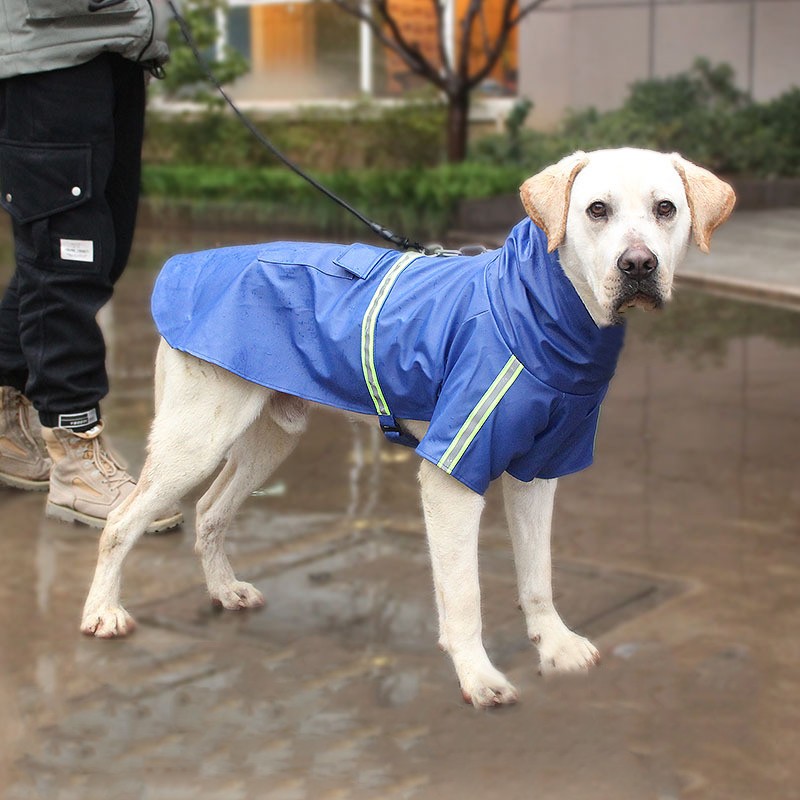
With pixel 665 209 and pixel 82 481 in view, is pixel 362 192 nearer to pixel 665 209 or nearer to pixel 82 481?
pixel 82 481

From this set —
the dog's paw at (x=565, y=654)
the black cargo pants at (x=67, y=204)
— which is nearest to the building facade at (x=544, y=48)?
the black cargo pants at (x=67, y=204)

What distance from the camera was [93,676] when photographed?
131 inches

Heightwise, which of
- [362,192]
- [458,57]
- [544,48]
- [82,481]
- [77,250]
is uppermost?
[544,48]

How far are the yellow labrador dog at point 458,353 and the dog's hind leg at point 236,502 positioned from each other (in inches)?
2.7

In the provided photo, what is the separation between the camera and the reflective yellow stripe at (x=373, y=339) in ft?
10.6

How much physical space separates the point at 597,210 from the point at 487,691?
1212 mm

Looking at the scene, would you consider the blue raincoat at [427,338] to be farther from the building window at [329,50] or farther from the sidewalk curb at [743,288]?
the building window at [329,50]

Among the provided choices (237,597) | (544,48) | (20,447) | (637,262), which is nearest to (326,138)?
(544,48)

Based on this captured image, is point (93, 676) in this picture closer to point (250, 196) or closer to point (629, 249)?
point (629, 249)

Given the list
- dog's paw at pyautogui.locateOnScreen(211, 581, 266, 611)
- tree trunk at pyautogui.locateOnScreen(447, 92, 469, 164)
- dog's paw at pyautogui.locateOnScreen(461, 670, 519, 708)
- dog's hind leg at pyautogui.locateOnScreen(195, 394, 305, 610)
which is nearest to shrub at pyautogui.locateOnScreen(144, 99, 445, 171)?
tree trunk at pyautogui.locateOnScreen(447, 92, 469, 164)

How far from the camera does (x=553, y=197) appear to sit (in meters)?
2.99

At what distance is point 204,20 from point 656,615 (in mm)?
13875

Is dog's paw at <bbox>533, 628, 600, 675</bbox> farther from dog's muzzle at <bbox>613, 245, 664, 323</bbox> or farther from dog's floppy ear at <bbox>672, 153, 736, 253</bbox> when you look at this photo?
dog's floppy ear at <bbox>672, 153, 736, 253</bbox>

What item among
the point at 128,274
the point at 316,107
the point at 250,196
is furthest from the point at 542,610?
the point at 316,107
